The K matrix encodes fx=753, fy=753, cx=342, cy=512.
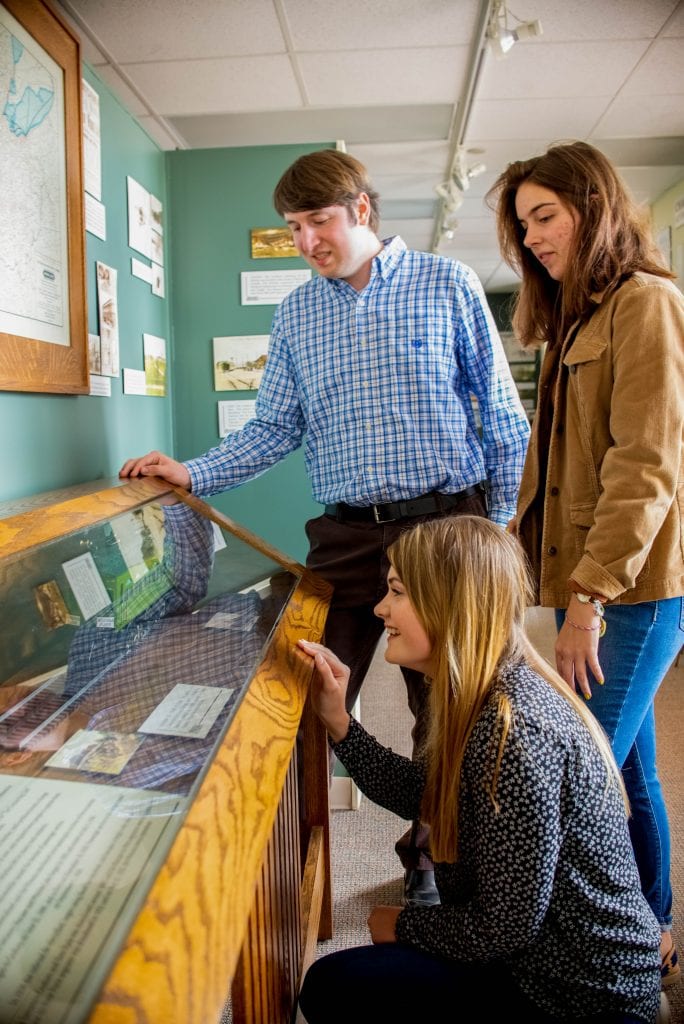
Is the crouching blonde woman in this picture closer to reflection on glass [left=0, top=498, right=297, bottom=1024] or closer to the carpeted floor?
reflection on glass [left=0, top=498, right=297, bottom=1024]

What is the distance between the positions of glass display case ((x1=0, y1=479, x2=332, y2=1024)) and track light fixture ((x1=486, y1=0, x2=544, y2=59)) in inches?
78.3

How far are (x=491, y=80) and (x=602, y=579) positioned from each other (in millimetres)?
2735

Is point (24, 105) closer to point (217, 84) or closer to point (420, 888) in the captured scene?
point (217, 84)

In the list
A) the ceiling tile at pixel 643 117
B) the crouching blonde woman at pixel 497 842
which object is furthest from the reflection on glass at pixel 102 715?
the ceiling tile at pixel 643 117

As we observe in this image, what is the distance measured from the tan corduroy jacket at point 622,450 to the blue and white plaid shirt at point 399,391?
392mm

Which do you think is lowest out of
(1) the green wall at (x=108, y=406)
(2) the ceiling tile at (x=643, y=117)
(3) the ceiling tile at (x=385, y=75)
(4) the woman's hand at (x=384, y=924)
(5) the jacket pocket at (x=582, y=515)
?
(4) the woman's hand at (x=384, y=924)

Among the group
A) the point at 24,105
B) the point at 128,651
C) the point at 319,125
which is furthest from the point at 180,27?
the point at 128,651

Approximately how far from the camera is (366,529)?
190 centimetres

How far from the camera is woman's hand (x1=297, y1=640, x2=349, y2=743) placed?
1.33 m

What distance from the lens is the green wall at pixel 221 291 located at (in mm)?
2869

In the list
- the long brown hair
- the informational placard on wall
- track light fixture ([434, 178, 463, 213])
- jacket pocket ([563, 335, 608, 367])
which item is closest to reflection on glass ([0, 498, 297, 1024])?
jacket pocket ([563, 335, 608, 367])

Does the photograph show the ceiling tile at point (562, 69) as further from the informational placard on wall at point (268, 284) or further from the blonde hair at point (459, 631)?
the blonde hair at point (459, 631)

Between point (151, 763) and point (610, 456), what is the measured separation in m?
0.99

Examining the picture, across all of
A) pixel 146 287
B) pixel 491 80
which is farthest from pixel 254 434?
pixel 491 80
